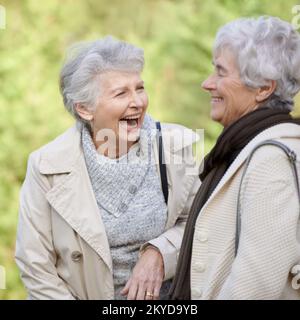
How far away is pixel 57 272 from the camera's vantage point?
110 inches

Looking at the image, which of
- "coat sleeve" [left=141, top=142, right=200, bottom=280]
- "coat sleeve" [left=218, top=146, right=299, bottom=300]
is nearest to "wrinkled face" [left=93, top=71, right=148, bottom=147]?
"coat sleeve" [left=141, top=142, right=200, bottom=280]

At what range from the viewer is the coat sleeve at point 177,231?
2.70 meters

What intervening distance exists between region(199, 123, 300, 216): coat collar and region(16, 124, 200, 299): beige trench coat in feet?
1.61

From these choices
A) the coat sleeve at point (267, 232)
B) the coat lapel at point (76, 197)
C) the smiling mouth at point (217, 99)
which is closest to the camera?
the coat sleeve at point (267, 232)

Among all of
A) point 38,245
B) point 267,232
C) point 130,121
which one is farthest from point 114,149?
point 267,232

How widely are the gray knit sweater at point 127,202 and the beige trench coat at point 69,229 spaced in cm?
3

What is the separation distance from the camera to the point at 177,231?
277 centimetres

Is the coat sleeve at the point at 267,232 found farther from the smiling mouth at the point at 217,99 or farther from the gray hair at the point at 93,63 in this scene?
the gray hair at the point at 93,63

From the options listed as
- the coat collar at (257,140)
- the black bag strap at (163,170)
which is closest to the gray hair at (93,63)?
the black bag strap at (163,170)

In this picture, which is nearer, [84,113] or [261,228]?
[261,228]

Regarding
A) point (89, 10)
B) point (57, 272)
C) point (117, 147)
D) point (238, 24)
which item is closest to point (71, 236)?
point (57, 272)

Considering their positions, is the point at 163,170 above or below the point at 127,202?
above

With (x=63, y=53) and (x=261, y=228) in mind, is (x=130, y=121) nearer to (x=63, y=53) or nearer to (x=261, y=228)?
(x=261, y=228)

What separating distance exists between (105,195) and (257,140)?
72 cm
